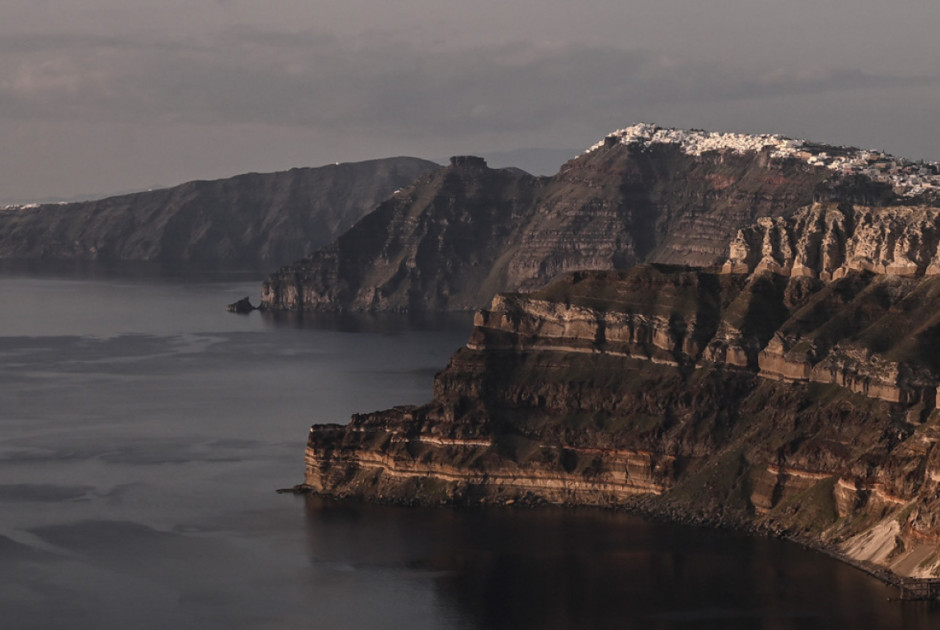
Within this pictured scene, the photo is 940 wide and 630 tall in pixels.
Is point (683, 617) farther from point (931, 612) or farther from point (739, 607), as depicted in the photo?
point (931, 612)

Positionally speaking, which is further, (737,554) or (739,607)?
(737,554)

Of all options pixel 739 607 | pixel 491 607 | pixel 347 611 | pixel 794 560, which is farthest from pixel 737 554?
pixel 347 611

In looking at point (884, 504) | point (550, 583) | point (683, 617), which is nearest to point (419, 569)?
point (550, 583)

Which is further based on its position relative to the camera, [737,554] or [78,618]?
[737,554]

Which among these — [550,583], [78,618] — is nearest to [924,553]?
[550,583]

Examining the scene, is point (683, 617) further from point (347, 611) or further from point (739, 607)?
point (347, 611)

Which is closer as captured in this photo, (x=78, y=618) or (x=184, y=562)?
(x=78, y=618)

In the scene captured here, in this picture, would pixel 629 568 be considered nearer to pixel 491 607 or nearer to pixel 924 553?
pixel 491 607
